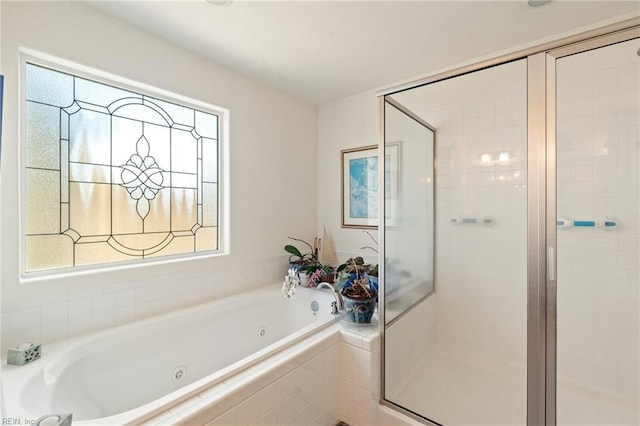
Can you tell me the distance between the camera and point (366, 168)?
2840 mm

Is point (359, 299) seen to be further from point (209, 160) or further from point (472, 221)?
point (209, 160)

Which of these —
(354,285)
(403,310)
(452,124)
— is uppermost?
(452,124)

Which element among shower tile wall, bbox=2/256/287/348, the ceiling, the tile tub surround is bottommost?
the tile tub surround

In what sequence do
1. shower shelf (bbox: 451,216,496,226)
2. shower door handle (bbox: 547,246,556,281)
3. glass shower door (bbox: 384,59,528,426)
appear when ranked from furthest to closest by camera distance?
shower shelf (bbox: 451,216,496,226) < glass shower door (bbox: 384,59,528,426) < shower door handle (bbox: 547,246,556,281)

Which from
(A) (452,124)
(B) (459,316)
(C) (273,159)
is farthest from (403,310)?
(C) (273,159)

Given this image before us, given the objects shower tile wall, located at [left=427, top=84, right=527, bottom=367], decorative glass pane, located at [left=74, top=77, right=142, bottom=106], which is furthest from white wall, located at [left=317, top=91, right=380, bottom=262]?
decorative glass pane, located at [left=74, top=77, right=142, bottom=106]

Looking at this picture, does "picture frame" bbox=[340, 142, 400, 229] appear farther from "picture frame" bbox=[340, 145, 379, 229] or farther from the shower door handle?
the shower door handle

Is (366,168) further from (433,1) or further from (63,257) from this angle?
(63,257)

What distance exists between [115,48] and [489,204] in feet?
8.62

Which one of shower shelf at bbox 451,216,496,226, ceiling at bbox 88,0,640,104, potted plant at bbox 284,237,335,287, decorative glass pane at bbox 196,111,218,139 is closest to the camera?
ceiling at bbox 88,0,640,104

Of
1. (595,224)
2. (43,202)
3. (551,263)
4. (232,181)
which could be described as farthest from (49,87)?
(595,224)

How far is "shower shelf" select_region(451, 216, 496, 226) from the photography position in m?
2.12

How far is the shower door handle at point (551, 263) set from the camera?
132 cm

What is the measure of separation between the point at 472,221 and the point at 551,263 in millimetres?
898
